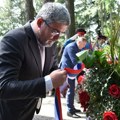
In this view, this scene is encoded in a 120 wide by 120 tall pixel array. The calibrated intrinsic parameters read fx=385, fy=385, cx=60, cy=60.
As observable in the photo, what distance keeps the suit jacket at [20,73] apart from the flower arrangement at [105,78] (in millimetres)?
373

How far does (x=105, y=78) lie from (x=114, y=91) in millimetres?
161

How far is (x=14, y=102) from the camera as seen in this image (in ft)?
9.89

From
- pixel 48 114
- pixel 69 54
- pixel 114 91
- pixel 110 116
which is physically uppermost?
pixel 114 91

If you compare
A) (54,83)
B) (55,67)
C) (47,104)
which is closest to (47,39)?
(54,83)

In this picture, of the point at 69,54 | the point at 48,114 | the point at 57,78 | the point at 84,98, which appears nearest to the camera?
the point at 57,78

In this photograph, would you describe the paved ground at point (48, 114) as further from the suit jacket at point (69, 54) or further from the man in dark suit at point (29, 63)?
the man in dark suit at point (29, 63)

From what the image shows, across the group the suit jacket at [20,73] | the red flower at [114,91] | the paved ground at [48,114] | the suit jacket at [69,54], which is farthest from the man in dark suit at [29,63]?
the paved ground at [48,114]

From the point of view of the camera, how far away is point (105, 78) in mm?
3121

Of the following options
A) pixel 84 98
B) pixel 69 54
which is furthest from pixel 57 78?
pixel 69 54

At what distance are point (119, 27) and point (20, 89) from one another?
1.02 metres

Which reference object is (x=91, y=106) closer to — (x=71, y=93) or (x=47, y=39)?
(x=47, y=39)

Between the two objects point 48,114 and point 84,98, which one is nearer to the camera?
point 84,98

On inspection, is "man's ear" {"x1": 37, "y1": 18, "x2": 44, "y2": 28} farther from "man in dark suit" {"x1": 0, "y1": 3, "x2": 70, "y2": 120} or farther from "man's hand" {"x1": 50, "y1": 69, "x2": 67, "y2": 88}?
"man's hand" {"x1": 50, "y1": 69, "x2": 67, "y2": 88}

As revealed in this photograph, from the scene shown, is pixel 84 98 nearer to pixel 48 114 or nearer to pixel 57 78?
pixel 57 78
